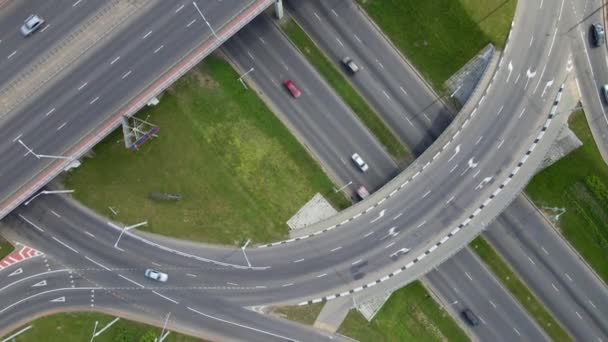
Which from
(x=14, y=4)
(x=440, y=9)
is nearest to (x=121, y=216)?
(x=14, y=4)

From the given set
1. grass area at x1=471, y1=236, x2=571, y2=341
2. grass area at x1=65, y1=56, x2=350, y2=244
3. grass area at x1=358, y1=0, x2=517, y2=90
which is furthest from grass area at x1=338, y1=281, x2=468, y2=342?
grass area at x1=358, y1=0, x2=517, y2=90

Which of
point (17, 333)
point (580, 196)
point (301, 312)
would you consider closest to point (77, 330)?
point (17, 333)

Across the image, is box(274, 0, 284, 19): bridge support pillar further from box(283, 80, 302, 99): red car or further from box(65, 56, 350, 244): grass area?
box(65, 56, 350, 244): grass area

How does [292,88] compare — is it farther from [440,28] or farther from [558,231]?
[558,231]

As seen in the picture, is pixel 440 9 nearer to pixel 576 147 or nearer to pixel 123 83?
pixel 576 147

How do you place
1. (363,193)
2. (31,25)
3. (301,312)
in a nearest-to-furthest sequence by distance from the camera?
(31,25), (301,312), (363,193)

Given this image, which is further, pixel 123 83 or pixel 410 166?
pixel 410 166
